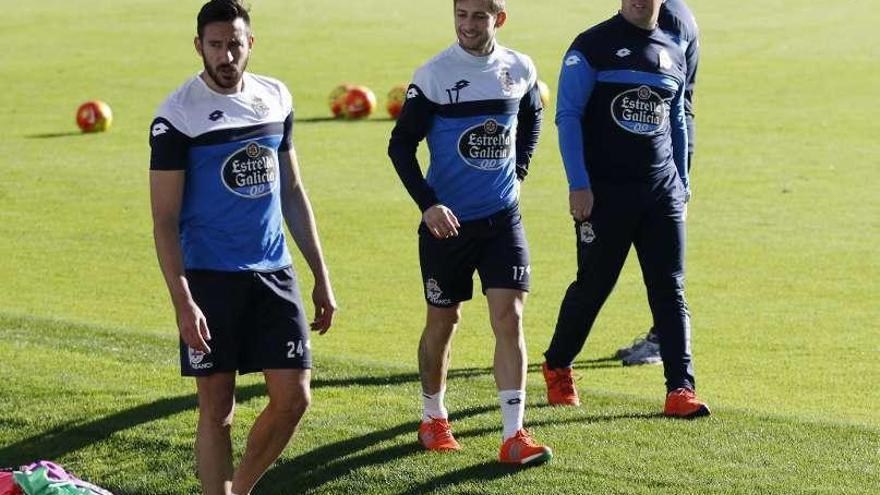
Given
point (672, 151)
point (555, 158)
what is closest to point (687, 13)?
point (672, 151)

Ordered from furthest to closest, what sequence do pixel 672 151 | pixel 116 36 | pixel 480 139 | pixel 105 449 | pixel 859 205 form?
pixel 116 36 < pixel 859 205 < pixel 672 151 < pixel 105 449 < pixel 480 139

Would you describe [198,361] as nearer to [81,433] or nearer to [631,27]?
[81,433]

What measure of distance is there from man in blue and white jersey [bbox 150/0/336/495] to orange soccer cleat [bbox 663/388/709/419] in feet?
8.16

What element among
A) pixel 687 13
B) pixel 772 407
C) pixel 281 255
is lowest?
pixel 772 407

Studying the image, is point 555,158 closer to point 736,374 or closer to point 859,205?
point 859,205

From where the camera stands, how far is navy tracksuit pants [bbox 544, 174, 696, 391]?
9484 millimetres

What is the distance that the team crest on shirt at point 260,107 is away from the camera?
24.0ft

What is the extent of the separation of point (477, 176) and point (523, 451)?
4.43 ft

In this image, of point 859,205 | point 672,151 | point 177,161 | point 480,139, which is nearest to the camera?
point 177,161

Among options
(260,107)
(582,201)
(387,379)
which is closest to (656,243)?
(582,201)

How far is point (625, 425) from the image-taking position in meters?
9.13

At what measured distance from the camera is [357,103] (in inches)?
1017

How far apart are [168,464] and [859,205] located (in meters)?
11.3

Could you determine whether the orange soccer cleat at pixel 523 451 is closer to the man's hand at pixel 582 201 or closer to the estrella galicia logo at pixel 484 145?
the estrella galicia logo at pixel 484 145
